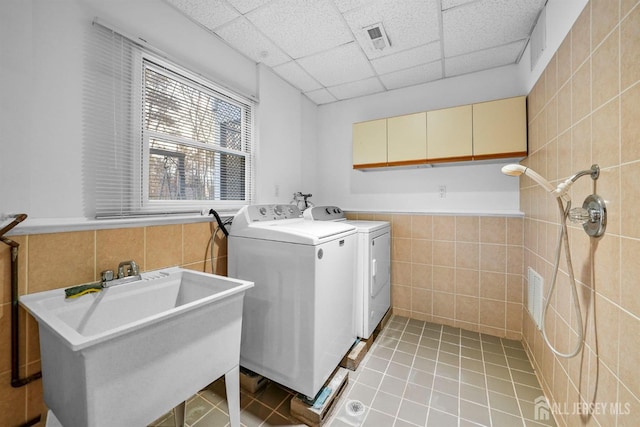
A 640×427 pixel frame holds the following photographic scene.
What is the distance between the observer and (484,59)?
7.61 ft

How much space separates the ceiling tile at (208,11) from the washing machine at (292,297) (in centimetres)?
138

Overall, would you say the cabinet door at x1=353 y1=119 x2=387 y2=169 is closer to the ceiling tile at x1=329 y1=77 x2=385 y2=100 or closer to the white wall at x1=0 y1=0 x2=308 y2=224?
the ceiling tile at x1=329 y1=77 x2=385 y2=100

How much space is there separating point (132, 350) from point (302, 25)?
2.20 m

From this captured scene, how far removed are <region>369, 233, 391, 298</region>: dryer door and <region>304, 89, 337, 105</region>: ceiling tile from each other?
71.4 inches

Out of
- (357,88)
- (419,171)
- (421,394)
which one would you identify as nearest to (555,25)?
(419,171)

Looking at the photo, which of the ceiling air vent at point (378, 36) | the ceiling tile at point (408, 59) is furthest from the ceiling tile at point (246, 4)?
the ceiling tile at point (408, 59)

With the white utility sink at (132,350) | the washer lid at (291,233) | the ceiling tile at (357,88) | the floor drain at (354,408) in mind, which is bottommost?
the floor drain at (354,408)

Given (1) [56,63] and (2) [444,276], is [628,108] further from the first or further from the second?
(1) [56,63]

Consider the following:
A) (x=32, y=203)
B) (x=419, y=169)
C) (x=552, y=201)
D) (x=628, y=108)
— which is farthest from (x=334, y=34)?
(x=32, y=203)

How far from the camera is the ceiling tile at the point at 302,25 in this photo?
172 centimetres

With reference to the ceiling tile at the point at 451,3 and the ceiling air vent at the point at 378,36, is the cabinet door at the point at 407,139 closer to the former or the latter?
the ceiling air vent at the point at 378,36

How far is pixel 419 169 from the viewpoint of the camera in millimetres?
2793

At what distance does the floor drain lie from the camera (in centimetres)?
152

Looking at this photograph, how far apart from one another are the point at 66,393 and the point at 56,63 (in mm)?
1430
